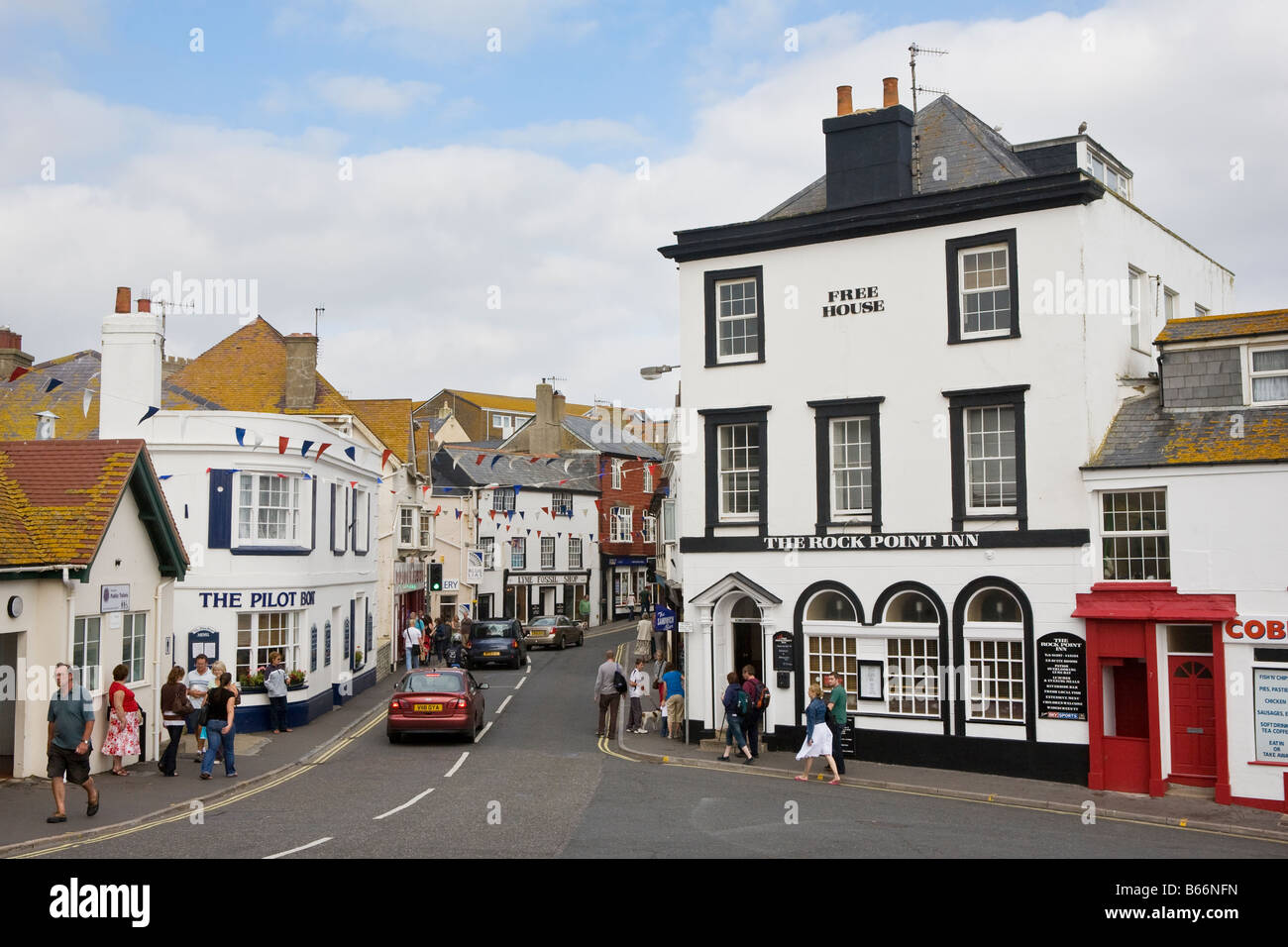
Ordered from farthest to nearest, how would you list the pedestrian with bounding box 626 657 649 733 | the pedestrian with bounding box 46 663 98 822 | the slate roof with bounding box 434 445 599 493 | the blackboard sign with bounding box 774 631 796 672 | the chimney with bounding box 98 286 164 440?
the slate roof with bounding box 434 445 599 493
the pedestrian with bounding box 626 657 649 733
the chimney with bounding box 98 286 164 440
the blackboard sign with bounding box 774 631 796 672
the pedestrian with bounding box 46 663 98 822

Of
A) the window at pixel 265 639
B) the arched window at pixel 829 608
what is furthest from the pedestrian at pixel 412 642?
the arched window at pixel 829 608

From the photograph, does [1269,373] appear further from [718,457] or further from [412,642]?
[412,642]

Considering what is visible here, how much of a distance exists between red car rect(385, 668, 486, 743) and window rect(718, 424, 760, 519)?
21.7ft

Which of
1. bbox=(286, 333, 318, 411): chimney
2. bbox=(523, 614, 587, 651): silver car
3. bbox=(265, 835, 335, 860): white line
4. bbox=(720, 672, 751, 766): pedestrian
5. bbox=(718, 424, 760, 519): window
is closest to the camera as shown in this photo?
bbox=(265, 835, 335, 860): white line

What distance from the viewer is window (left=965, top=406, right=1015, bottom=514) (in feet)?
70.3

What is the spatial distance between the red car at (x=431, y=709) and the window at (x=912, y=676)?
8516 millimetres

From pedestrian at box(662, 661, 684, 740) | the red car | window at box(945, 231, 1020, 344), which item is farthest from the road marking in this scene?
window at box(945, 231, 1020, 344)

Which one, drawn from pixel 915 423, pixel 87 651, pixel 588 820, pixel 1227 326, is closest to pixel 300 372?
pixel 87 651

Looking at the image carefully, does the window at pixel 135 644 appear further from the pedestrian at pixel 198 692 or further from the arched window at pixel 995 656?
the arched window at pixel 995 656

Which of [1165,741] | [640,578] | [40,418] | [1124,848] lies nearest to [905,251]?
[1165,741]

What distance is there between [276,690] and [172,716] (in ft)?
19.9

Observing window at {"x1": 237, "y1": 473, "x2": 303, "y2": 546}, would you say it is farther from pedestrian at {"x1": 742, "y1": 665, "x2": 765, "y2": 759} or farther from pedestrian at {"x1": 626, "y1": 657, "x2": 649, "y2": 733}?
pedestrian at {"x1": 742, "y1": 665, "x2": 765, "y2": 759}
